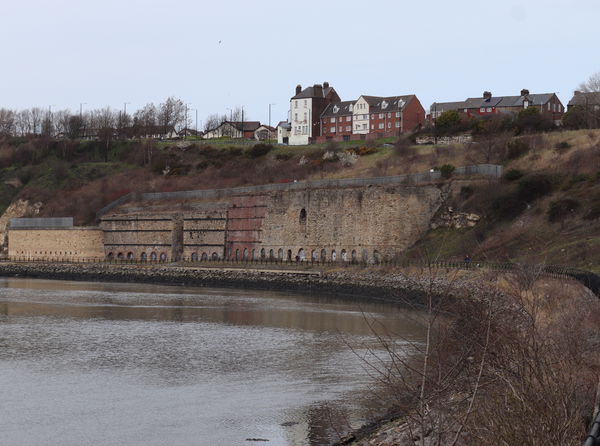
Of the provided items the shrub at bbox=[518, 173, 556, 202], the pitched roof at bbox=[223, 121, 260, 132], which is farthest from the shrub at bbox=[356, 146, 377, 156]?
the pitched roof at bbox=[223, 121, 260, 132]

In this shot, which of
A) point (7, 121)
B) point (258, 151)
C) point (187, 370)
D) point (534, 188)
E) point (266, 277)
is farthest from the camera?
point (7, 121)

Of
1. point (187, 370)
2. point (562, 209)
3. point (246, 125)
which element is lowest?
point (187, 370)

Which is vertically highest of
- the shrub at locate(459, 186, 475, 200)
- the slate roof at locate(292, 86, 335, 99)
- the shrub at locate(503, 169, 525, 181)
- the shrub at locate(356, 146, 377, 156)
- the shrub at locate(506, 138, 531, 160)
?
the slate roof at locate(292, 86, 335, 99)

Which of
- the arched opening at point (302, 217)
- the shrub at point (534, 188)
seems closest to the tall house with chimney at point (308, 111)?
the arched opening at point (302, 217)

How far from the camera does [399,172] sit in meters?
73.7

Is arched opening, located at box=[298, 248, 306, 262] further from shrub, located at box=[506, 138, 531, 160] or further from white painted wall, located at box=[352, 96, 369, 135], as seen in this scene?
white painted wall, located at box=[352, 96, 369, 135]

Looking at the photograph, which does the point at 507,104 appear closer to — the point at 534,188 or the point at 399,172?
the point at 399,172

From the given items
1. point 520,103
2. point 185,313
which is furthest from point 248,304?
point 520,103

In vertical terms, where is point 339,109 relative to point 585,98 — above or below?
above

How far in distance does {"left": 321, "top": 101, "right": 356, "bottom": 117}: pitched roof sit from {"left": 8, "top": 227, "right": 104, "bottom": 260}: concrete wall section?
33746 millimetres

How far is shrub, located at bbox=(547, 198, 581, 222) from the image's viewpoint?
54.1m

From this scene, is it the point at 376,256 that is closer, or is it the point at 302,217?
the point at 376,256

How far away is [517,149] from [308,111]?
1601 inches

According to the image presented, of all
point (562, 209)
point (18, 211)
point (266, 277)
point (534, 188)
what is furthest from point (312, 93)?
point (562, 209)
